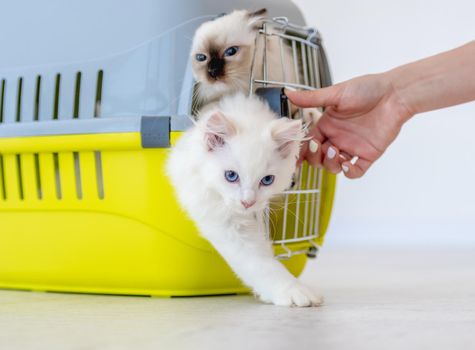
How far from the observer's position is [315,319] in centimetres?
138

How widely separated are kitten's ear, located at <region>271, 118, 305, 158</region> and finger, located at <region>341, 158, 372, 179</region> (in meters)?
0.40

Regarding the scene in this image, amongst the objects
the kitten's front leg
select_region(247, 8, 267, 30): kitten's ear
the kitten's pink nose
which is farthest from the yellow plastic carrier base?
select_region(247, 8, 267, 30): kitten's ear

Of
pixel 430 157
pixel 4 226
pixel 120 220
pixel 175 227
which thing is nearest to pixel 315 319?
pixel 175 227

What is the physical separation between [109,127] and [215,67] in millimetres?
265

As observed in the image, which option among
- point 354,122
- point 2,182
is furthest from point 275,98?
point 2,182

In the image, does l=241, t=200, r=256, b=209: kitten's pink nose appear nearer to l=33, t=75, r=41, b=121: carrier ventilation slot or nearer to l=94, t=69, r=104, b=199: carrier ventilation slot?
l=94, t=69, r=104, b=199: carrier ventilation slot

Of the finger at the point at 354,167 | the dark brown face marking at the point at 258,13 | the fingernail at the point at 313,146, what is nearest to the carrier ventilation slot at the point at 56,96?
the dark brown face marking at the point at 258,13

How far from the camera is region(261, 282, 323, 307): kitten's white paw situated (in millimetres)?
1525

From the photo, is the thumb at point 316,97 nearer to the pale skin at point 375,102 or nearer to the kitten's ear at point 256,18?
the pale skin at point 375,102

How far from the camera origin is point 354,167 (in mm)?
1902

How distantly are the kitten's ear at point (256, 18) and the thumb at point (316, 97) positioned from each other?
0.16m

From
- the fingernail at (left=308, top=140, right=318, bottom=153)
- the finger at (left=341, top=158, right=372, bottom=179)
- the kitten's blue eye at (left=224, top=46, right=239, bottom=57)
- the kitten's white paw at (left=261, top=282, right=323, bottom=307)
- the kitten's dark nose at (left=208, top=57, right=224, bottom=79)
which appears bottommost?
the kitten's white paw at (left=261, top=282, right=323, bottom=307)

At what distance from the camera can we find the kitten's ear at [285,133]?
57.5 inches

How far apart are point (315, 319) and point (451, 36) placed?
2076 mm
